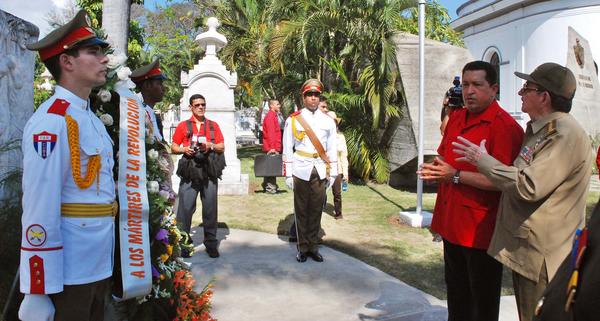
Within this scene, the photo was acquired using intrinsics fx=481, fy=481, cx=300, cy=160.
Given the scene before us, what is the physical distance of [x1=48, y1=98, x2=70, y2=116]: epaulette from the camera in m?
2.12

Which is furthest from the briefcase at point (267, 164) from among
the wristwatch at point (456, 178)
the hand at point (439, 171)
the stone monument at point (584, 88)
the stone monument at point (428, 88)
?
the stone monument at point (584, 88)

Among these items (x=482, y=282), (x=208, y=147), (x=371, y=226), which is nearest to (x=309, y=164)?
(x=208, y=147)

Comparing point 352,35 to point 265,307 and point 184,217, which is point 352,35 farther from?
point 265,307

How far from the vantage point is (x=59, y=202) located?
81.0 inches

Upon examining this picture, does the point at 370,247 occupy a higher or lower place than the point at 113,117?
lower

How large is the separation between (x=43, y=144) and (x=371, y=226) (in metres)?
5.76

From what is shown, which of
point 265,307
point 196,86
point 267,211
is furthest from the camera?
point 196,86

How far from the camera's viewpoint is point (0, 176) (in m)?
3.41

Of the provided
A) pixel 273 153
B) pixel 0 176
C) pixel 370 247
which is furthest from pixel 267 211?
pixel 0 176

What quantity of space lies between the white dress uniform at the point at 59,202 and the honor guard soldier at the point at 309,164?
323 centimetres

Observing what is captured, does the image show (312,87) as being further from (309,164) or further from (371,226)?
(371,226)

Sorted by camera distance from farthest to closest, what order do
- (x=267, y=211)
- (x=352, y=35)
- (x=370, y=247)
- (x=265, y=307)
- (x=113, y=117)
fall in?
(x=352, y=35)
(x=267, y=211)
(x=370, y=247)
(x=265, y=307)
(x=113, y=117)

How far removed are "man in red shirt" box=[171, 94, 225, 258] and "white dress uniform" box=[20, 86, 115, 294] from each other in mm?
3108

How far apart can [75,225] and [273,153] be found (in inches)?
301
